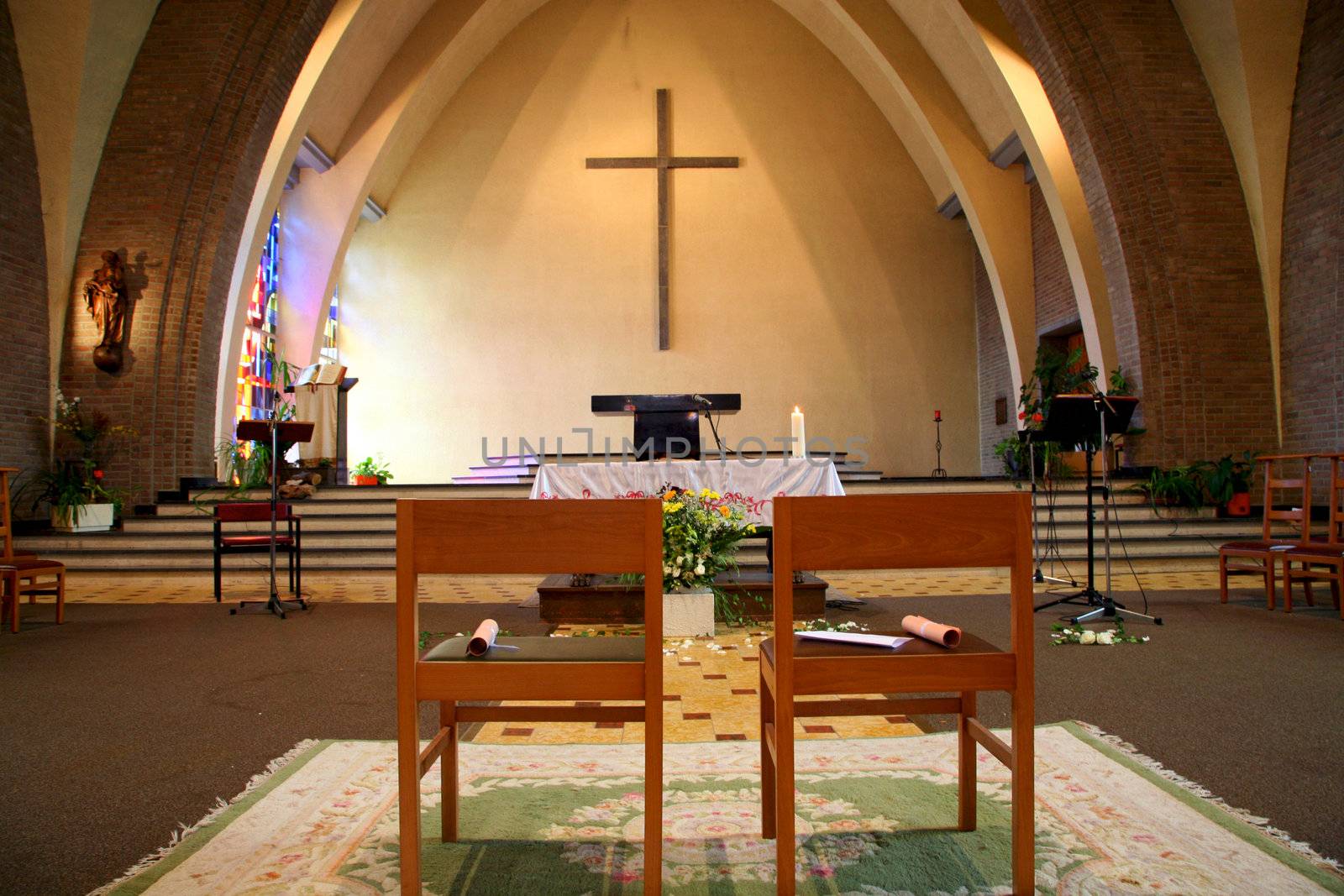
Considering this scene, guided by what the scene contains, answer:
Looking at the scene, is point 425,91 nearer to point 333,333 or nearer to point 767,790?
point 333,333

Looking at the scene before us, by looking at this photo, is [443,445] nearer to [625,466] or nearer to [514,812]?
[625,466]

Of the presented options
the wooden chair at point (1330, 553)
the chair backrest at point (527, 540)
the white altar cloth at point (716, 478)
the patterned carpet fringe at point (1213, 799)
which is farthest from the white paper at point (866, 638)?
the wooden chair at point (1330, 553)

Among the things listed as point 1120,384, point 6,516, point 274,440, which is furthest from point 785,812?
point 1120,384

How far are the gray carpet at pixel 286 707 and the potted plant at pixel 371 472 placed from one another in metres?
6.41

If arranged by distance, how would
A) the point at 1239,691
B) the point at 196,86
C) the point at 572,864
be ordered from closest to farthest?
the point at 572,864, the point at 1239,691, the point at 196,86

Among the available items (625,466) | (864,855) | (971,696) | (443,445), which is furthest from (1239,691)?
(443,445)

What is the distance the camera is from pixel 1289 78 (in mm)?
7773

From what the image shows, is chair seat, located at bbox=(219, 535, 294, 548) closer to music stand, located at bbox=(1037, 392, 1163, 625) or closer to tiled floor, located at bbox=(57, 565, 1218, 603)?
tiled floor, located at bbox=(57, 565, 1218, 603)

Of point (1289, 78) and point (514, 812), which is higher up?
point (1289, 78)

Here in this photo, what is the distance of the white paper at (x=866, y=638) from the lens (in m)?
1.63

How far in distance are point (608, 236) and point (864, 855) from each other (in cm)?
1160

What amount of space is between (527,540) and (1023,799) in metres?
0.98

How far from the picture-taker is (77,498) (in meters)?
7.75

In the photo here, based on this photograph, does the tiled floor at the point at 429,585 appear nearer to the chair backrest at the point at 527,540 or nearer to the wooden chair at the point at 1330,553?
the wooden chair at the point at 1330,553
